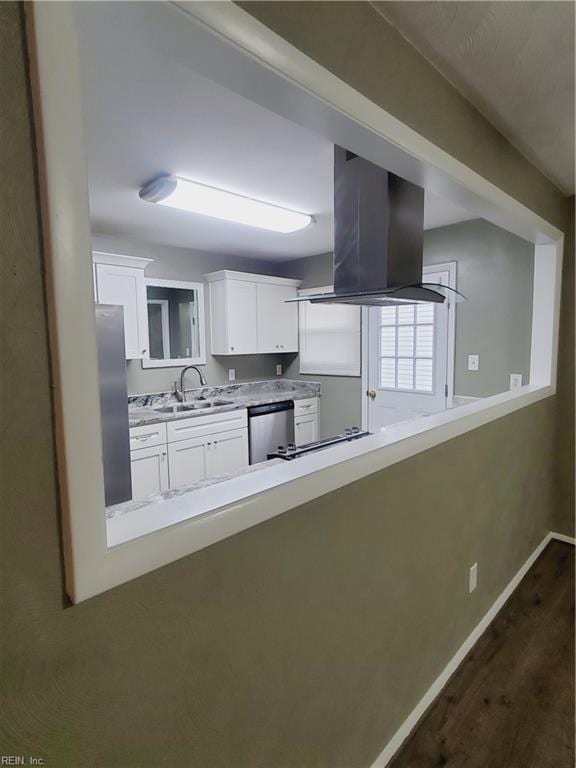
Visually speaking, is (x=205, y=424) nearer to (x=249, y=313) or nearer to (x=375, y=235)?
(x=249, y=313)

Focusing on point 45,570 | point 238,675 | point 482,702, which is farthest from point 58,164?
point 482,702

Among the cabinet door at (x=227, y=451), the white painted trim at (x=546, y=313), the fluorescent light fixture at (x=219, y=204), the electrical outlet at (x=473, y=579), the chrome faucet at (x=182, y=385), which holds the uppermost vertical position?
the fluorescent light fixture at (x=219, y=204)

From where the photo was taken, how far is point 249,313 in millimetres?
4270

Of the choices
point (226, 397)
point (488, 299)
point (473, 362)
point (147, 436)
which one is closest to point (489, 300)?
point (488, 299)

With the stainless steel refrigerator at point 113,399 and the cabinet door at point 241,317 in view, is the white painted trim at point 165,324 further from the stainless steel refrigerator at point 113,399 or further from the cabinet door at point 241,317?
the stainless steel refrigerator at point 113,399

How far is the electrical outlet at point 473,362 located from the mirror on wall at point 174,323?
254 centimetres

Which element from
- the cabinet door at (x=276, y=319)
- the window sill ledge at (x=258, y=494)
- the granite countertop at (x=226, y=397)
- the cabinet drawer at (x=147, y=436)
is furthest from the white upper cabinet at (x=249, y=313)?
the window sill ledge at (x=258, y=494)

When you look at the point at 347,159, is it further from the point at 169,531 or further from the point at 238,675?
the point at 238,675

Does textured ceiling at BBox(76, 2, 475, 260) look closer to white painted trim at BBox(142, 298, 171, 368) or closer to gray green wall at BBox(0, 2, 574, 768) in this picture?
gray green wall at BBox(0, 2, 574, 768)

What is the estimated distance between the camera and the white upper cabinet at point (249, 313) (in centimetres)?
412

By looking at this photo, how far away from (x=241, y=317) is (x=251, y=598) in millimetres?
3506

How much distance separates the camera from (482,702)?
5.70 feet

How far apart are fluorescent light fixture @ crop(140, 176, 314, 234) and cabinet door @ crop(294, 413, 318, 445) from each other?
6.89 feet

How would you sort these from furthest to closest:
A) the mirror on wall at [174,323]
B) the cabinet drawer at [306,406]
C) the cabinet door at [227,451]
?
the cabinet drawer at [306,406], the mirror on wall at [174,323], the cabinet door at [227,451]
